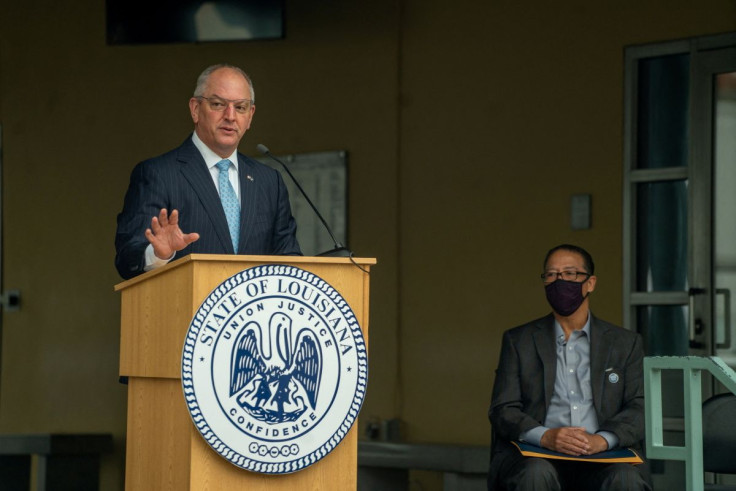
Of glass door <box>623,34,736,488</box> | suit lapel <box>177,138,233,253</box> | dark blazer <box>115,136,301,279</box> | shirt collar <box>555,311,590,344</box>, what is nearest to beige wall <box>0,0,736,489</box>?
glass door <box>623,34,736,488</box>

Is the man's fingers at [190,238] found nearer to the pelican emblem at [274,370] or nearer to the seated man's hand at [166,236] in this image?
the seated man's hand at [166,236]

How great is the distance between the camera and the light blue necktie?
303cm

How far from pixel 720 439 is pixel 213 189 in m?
1.70

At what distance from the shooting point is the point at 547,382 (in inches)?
151

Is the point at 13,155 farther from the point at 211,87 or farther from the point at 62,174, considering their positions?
the point at 211,87

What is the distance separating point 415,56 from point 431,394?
66.3 inches

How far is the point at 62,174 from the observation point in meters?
7.66

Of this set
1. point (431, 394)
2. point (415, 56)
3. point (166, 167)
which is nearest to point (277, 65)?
point (415, 56)

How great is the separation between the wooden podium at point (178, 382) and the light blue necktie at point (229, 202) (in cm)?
32

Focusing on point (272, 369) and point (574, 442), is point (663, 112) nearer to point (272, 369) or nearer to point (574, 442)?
point (574, 442)

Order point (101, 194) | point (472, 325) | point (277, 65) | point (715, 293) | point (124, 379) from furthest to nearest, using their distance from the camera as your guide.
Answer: point (101, 194), point (277, 65), point (472, 325), point (715, 293), point (124, 379)

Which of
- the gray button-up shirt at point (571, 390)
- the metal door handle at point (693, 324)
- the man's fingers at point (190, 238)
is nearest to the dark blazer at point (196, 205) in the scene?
the man's fingers at point (190, 238)

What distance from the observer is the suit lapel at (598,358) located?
3803mm

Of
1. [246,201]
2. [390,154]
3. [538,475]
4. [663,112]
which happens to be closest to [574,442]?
[538,475]
